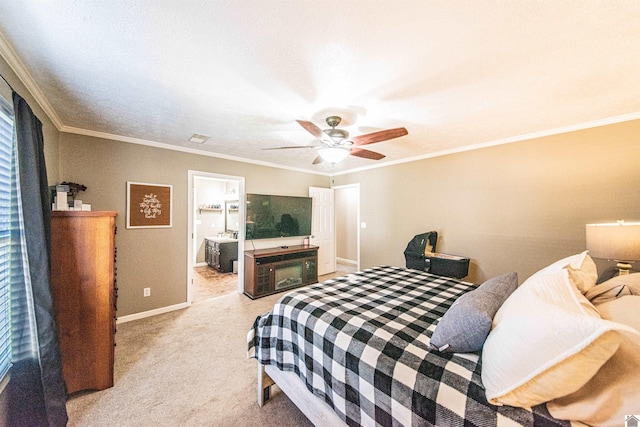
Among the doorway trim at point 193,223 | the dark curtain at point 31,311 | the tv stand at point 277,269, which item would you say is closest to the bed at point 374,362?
the dark curtain at point 31,311

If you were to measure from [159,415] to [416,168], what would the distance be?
4336 millimetres

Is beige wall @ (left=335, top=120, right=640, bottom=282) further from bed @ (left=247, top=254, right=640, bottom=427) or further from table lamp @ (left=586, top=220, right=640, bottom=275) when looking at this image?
bed @ (left=247, top=254, right=640, bottom=427)

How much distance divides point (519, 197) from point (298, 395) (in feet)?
11.3

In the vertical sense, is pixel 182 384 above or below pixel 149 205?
below

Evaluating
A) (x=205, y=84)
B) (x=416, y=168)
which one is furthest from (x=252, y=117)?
(x=416, y=168)

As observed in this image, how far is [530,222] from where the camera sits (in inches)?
117

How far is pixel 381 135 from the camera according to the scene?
2.24 meters

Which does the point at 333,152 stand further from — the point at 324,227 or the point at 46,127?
the point at 324,227

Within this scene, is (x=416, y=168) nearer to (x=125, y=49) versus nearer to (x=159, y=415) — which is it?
(x=125, y=49)

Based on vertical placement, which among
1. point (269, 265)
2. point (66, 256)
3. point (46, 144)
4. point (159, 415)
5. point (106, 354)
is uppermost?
point (46, 144)

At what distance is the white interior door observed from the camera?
5137mm

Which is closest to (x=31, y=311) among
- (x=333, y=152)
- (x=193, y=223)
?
(x=193, y=223)

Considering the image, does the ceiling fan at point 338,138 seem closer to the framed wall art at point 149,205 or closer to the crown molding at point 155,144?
the crown molding at point 155,144

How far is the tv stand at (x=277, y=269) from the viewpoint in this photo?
389 cm
